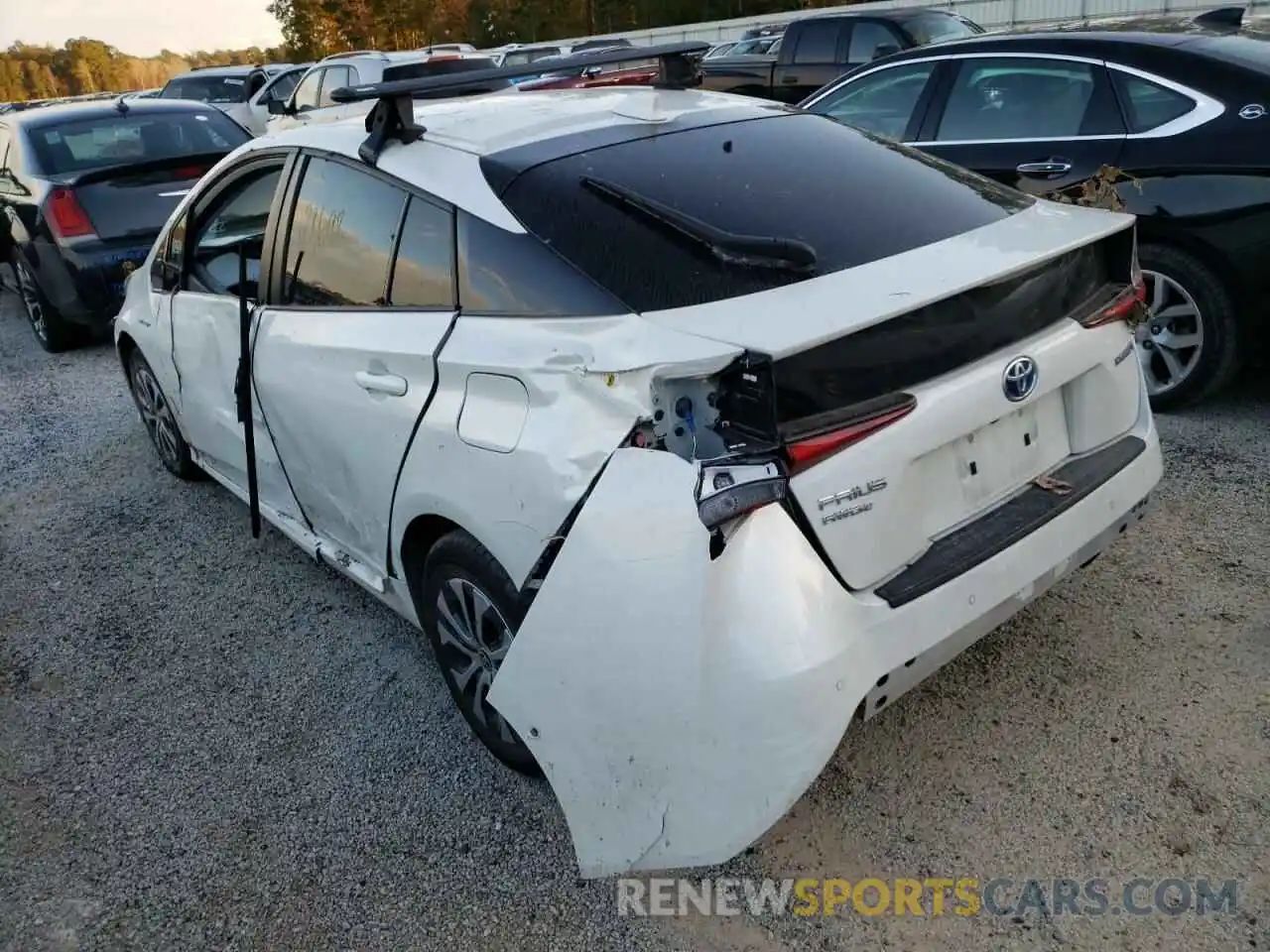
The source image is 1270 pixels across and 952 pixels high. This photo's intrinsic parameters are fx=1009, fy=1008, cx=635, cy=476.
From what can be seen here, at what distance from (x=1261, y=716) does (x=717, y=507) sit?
186 cm

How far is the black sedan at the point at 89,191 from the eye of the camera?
23.5 ft

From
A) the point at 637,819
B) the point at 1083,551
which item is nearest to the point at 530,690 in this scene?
the point at 637,819

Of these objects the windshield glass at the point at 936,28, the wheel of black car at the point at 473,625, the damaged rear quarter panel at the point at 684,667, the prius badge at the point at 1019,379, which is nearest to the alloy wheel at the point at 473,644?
the wheel of black car at the point at 473,625

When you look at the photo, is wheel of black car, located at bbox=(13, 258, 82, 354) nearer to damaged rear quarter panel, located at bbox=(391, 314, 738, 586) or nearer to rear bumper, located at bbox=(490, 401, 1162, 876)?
damaged rear quarter panel, located at bbox=(391, 314, 738, 586)

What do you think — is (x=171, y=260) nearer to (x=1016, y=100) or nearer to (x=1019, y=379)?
(x=1019, y=379)

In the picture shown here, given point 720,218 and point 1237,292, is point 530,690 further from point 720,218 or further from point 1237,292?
point 1237,292

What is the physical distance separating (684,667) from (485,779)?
3.73 ft

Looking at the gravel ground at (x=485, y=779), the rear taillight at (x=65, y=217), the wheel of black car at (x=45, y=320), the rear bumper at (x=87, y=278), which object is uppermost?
the rear taillight at (x=65, y=217)

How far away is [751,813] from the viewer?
201cm

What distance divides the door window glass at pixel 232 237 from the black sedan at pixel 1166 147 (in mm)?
2991

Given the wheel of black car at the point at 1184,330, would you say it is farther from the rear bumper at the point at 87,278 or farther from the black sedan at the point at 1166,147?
the rear bumper at the point at 87,278

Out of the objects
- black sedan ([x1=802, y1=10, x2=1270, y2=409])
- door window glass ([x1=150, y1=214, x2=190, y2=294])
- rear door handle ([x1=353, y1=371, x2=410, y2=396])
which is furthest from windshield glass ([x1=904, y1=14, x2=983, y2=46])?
rear door handle ([x1=353, y1=371, x2=410, y2=396])

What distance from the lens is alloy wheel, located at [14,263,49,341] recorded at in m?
7.70

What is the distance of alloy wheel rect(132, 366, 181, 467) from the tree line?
1473 inches
